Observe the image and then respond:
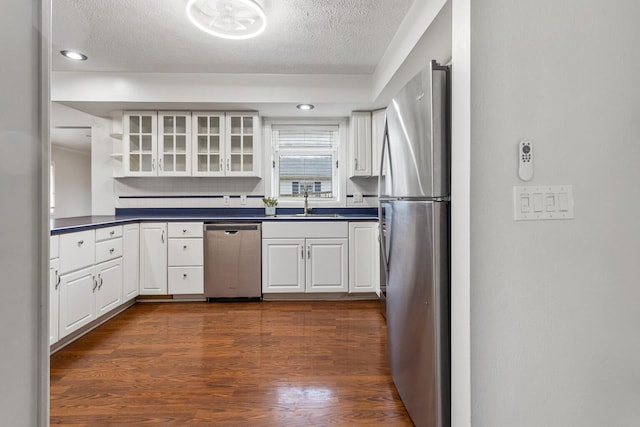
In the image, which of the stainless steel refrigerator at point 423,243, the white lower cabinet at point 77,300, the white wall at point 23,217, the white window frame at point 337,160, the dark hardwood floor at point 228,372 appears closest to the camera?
the white wall at point 23,217

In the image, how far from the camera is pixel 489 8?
1.06 m

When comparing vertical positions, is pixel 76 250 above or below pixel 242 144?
below

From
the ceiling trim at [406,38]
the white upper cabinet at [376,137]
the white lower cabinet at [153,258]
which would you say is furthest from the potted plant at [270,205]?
the ceiling trim at [406,38]

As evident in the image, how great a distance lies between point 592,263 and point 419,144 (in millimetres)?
751

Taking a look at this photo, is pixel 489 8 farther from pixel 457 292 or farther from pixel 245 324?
pixel 245 324

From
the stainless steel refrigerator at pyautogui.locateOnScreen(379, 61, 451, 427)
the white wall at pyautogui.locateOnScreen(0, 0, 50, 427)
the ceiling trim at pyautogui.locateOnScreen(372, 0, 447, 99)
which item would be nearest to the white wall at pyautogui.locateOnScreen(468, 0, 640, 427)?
the stainless steel refrigerator at pyautogui.locateOnScreen(379, 61, 451, 427)

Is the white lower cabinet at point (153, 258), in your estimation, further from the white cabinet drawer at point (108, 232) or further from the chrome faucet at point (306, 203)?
the chrome faucet at point (306, 203)

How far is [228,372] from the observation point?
1913 mm

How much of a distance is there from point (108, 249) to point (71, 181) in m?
6.41

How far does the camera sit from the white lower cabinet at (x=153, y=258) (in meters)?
3.21

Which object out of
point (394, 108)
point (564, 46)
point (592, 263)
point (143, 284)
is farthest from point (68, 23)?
point (592, 263)

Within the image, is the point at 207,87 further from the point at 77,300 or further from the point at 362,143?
the point at 77,300

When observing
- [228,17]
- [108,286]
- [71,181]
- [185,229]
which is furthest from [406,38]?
[71,181]

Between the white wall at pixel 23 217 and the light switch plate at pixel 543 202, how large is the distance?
1442 millimetres
